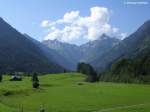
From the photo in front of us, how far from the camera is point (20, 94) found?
338 feet

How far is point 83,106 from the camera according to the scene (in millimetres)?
79500

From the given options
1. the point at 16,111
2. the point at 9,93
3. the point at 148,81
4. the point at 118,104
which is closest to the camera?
the point at 16,111

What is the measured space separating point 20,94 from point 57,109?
3145 cm

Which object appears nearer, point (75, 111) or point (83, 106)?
point (75, 111)

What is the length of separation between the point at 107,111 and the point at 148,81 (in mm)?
121315

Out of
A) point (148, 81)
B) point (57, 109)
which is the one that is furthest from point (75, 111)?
point (148, 81)

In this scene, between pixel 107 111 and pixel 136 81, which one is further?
pixel 136 81

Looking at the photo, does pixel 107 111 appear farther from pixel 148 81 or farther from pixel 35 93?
pixel 148 81

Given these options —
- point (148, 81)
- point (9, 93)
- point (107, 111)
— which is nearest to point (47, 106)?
point (107, 111)

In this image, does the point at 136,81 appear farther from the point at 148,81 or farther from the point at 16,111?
the point at 16,111

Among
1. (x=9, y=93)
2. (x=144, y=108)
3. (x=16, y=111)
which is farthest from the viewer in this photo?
(x=9, y=93)

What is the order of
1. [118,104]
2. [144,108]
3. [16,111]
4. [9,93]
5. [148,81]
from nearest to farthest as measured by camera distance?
[16,111] → [144,108] → [118,104] → [9,93] → [148,81]

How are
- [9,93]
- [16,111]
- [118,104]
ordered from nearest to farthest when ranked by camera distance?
[16,111] → [118,104] → [9,93]

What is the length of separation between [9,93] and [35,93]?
29.5 feet
